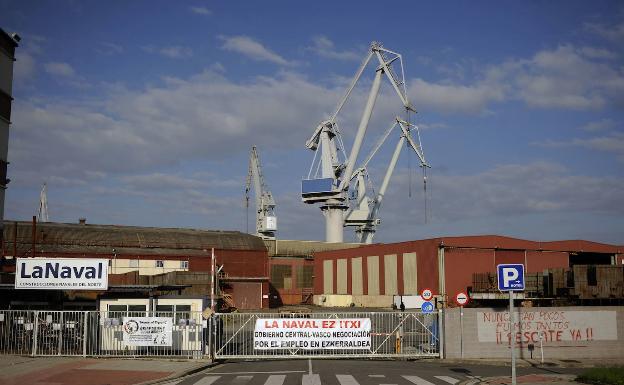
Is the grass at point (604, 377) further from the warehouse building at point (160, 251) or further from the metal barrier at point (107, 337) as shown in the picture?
the warehouse building at point (160, 251)

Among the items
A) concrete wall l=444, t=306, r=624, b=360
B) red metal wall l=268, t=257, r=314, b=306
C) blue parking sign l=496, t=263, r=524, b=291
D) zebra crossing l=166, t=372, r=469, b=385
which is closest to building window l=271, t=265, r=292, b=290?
red metal wall l=268, t=257, r=314, b=306

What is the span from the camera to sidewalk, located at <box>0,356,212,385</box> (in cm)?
1941

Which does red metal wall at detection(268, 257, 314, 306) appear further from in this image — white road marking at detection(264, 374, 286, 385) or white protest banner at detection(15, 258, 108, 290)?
white road marking at detection(264, 374, 286, 385)

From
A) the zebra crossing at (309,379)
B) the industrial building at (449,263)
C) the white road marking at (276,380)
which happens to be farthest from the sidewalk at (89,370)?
the industrial building at (449,263)

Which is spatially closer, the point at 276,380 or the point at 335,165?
the point at 276,380

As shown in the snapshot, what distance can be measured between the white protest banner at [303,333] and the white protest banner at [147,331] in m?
3.71

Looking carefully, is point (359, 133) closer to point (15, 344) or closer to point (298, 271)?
point (298, 271)

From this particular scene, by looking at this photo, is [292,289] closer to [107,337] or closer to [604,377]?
[107,337]

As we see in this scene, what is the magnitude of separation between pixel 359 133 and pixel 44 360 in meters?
84.7

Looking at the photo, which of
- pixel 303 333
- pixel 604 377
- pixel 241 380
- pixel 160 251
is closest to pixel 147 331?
Result: pixel 303 333

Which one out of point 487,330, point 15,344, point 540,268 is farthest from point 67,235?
point 487,330

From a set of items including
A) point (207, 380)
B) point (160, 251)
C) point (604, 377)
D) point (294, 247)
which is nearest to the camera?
point (604, 377)

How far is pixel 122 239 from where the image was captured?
248ft

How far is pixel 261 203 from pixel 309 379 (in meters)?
117
